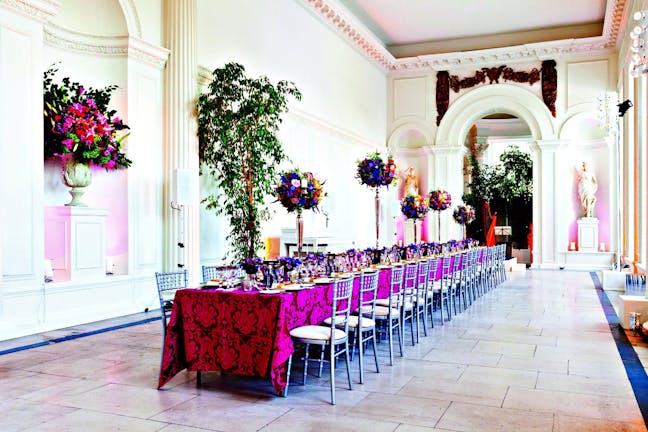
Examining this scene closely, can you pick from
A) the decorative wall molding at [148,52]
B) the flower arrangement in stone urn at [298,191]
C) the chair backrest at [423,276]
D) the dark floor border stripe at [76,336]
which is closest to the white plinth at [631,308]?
the chair backrest at [423,276]

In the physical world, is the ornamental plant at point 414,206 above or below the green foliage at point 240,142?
below

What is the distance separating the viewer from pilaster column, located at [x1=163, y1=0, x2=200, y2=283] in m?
8.65

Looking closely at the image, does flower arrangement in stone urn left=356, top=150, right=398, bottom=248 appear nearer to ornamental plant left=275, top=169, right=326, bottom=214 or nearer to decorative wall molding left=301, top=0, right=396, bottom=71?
ornamental plant left=275, top=169, right=326, bottom=214

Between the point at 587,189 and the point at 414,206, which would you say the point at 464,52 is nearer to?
the point at 587,189

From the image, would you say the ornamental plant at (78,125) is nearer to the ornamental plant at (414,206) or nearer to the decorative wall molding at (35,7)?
the decorative wall molding at (35,7)

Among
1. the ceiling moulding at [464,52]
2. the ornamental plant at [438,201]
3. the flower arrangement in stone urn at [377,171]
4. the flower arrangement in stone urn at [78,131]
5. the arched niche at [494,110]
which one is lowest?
the ornamental plant at [438,201]

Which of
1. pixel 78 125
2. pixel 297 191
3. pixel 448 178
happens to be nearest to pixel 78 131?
pixel 78 125

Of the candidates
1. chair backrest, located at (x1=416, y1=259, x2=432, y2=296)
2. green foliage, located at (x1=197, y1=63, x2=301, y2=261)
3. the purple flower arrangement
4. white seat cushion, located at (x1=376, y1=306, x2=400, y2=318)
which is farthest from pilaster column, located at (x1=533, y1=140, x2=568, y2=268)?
the purple flower arrangement

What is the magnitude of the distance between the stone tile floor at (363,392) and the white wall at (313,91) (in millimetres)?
4591

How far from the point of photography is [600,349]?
598 cm

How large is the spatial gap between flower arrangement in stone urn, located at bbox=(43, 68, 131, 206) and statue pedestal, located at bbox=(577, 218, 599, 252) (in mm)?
13249

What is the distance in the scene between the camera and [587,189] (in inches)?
655

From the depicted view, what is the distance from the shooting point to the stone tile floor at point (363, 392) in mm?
3746

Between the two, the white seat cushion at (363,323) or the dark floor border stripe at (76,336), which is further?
the dark floor border stripe at (76,336)
